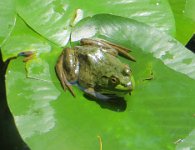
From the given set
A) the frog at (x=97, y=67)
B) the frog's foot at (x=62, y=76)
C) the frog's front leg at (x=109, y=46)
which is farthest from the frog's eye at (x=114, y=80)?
the frog's foot at (x=62, y=76)

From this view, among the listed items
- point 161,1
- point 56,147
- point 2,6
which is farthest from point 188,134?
point 2,6

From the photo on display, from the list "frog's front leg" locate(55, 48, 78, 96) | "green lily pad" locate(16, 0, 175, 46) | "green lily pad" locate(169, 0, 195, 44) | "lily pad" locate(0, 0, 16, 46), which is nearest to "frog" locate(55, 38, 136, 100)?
"frog's front leg" locate(55, 48, 78, 96)

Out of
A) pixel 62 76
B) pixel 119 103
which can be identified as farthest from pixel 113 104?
pixel 62 76

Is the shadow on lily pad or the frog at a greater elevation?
the frog

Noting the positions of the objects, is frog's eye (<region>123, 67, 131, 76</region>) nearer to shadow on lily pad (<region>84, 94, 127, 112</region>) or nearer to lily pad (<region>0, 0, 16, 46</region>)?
shadow on lily pad (<region>84, 94, 127, 112</region>)

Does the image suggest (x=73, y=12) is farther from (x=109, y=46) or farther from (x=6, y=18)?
(x=6, y=18)

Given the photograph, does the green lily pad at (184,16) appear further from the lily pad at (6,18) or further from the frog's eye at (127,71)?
the lily pad at (6,18)

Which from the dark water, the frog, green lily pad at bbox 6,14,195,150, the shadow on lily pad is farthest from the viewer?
the dark water

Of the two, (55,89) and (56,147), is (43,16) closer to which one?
(55,89)
